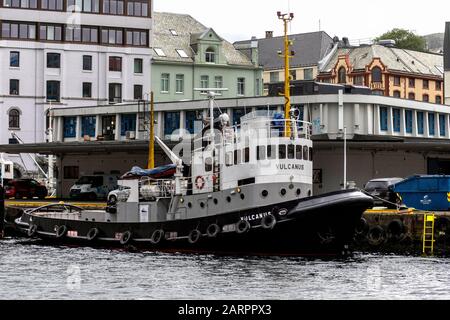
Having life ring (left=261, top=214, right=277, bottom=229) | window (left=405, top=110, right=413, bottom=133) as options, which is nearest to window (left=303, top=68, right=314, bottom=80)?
window (left=405, top=110, right=413, bottom=133)

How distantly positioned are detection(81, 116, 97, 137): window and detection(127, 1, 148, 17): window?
23.4 meters

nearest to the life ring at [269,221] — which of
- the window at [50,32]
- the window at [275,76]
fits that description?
the window at [50,32]

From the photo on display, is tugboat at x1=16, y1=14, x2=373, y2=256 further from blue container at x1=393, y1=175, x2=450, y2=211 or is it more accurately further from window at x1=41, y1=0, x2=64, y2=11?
window at x1=41, y1=0, x2=64, y2=11

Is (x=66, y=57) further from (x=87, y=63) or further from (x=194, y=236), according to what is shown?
(x=194, y=236)

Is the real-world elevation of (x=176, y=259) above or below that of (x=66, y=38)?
below

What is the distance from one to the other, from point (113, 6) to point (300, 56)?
33196mm

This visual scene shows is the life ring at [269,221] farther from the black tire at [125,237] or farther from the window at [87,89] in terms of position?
the window at [87,89]

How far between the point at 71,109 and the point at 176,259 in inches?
1733

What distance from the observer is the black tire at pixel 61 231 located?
5447cm

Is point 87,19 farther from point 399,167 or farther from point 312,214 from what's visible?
point 312,214

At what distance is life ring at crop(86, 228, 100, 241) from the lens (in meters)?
52.6

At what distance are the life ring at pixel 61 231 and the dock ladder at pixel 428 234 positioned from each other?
61.1 ft
